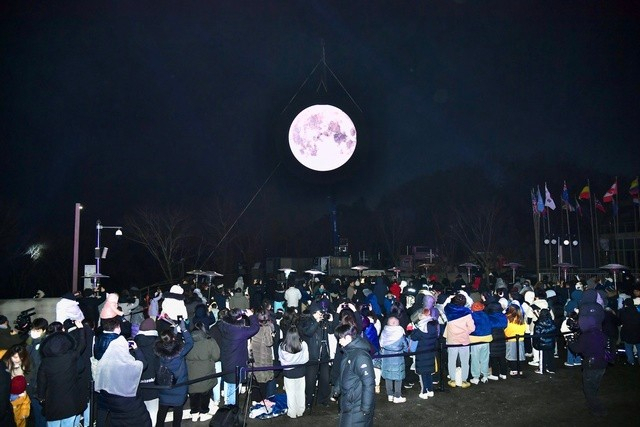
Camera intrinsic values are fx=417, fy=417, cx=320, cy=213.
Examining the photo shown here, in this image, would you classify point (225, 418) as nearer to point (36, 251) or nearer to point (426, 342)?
point (426, 342)

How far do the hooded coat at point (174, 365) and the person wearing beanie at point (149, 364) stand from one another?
0.88ft

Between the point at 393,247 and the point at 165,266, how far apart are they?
30.1 meters

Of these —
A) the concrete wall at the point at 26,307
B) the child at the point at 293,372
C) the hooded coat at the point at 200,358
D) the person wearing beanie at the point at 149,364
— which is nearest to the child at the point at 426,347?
the child at the point at 293,372

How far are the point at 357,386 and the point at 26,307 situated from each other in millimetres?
15009

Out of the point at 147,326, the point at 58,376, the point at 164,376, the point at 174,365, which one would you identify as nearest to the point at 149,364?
the point at 164,376

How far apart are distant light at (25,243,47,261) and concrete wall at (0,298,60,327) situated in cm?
2134

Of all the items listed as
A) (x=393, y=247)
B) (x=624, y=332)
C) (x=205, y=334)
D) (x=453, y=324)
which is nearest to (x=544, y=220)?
(x=393, y=247)

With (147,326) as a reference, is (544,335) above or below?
below

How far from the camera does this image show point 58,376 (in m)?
5.90

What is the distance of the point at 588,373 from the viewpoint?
24.4ft

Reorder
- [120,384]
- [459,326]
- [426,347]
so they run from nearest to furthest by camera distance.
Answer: [120,384] < [426,347] < [459,326]

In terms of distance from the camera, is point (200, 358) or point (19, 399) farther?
point (200, 358)

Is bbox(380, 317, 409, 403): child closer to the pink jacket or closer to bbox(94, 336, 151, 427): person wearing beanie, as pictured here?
the pink jacket

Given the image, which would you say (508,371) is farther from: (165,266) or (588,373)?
(165,266)
